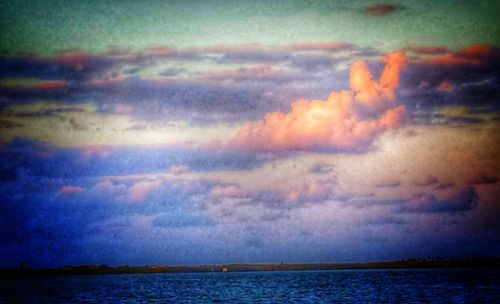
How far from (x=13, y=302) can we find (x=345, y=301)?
33.7m

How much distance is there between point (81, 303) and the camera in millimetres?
64688

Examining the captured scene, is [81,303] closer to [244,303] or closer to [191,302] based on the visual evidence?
[191,302]

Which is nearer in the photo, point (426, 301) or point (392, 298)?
point (426, 301)

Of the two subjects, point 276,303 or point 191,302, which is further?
point 191,302

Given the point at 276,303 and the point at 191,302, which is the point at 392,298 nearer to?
the point at 276,303

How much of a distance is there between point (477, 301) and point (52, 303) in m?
40.9

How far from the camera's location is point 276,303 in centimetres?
5794

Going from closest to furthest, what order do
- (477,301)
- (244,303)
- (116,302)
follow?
(477,301), (244,303), (116,302)

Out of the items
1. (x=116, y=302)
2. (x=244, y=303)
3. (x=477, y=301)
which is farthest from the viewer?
(x=116, y=302)

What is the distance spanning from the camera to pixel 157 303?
62.6m

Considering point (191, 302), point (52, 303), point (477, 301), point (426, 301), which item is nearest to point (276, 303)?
point (191, 302)

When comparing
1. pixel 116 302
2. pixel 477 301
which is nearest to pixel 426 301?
pixel 477 301

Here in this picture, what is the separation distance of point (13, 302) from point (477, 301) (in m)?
45.2

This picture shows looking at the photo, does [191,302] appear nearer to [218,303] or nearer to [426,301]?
[218,303]
